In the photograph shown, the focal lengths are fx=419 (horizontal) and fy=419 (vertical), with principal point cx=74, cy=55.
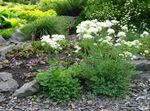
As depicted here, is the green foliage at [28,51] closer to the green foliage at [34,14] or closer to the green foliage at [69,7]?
the green foliage at [34,14]

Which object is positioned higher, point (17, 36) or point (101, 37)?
point (101, 37)

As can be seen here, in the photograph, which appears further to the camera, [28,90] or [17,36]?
[17,36]

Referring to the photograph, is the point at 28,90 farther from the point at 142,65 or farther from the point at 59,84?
the point at 142,65

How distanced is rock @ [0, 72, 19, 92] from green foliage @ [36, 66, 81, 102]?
1.66 ft

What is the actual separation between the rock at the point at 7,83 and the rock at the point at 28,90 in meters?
0.20

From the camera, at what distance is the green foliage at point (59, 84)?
557 cm

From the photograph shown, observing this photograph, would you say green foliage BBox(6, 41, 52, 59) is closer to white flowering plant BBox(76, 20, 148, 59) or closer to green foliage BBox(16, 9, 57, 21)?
white flowering plant BBox(76, 20, 148, 59)

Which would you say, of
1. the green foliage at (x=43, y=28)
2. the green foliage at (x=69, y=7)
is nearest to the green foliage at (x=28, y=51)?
the green foliage at (x=43, y=28)

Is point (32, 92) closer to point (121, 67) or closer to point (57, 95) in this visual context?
point (57, 95)

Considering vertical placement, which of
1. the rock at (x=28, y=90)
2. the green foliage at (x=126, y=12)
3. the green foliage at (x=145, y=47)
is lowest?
the rock at (x=28, y=90)

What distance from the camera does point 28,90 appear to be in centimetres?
573

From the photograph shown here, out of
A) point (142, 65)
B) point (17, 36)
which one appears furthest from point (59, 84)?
point (17, 36)

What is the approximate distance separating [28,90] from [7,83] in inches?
19.6

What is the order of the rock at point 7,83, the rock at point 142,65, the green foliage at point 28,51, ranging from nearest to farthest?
the rock at point 7,83
the rock at point 142,65
the green foliage at point 28,51
